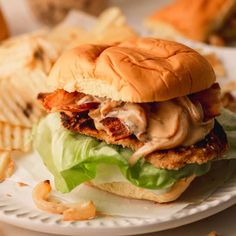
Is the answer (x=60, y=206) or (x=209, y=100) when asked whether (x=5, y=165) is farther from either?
(x=209, y=100)

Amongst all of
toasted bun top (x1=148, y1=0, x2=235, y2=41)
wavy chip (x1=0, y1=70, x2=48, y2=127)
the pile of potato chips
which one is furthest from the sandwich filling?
toasted bun top (x1=148, y1=0, x2=235, y2=41)

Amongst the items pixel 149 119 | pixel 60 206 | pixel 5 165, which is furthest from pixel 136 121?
pixel 5 165

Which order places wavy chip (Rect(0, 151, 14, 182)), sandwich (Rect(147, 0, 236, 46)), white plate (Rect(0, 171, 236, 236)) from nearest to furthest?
white plate (Rect(0, 171, 236, 236)) < wavy chip (Rect(0, 151, 14, 182)) < sandwich (Rect(147, 0, 236, 46))

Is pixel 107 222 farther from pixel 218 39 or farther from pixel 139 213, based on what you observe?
pixel 218 39

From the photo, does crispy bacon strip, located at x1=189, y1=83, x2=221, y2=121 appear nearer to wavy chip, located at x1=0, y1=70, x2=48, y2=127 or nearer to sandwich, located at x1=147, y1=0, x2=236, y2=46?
wavy chip, located at x1=0, y1=70, x2=48, y2=127

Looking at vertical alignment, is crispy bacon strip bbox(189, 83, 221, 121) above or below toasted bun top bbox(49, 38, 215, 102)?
below

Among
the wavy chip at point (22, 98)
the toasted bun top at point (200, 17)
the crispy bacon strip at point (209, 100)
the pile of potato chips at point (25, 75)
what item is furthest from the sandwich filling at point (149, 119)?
the toasted bun top at point (200, 17)

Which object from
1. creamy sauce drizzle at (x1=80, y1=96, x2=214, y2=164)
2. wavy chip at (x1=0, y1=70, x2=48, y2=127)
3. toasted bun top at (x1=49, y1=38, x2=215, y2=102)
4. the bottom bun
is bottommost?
wavy chip at (x1=0, y1=70, x2=48, y2=127)

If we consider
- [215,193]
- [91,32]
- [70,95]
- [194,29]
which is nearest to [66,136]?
[70,95]
